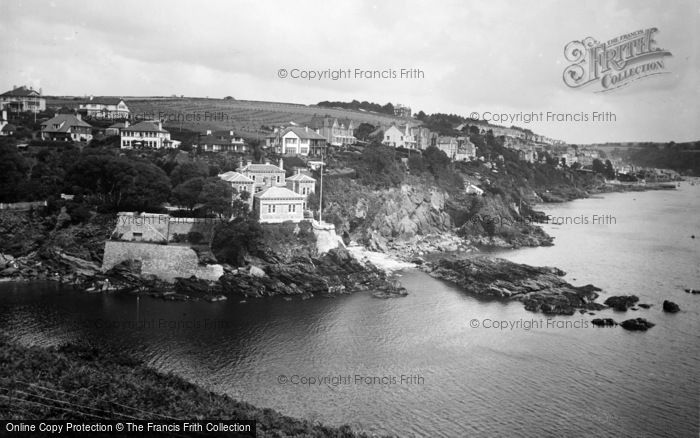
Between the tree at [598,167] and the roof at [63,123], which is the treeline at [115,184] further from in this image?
the tree at [598,167]

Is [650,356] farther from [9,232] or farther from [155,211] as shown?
[9,232]

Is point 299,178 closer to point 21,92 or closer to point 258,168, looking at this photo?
point 258,168

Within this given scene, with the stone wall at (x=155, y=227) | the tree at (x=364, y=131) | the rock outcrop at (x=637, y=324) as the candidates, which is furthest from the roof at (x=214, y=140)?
the rock outcrop at (x=637, y=324)

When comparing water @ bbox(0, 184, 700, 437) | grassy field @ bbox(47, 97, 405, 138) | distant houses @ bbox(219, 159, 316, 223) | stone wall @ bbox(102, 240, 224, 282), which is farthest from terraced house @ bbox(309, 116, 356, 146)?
stone wall @ bbox(102, 240, 224, 282)

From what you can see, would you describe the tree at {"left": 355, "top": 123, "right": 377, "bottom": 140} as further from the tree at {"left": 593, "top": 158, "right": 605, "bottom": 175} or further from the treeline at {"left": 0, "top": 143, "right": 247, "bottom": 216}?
the tree at {"left": 593, "top": 158, "right": 605, "bottom": 175}

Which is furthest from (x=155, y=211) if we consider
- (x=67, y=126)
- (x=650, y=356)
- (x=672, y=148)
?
(x=672, y=148)
